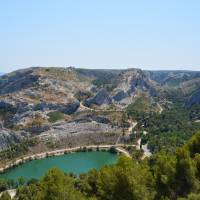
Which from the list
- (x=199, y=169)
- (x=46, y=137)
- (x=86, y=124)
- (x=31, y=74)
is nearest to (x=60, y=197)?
(x=199, y=169)

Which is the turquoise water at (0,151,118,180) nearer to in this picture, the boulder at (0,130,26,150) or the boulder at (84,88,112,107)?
the boulder at (0,130,26,150)

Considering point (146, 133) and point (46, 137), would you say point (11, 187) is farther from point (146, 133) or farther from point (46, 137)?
point (146, 133)

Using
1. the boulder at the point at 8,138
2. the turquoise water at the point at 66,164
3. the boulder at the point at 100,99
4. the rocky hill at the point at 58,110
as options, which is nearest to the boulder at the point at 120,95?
the rocky hill at the point at 58,110

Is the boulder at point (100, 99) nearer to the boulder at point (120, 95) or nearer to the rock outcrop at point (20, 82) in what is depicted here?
the boulder at point (120, 95)

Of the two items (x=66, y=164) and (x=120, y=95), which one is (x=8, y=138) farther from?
(x=120, y=95)

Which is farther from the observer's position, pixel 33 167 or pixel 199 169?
pixel 33 167

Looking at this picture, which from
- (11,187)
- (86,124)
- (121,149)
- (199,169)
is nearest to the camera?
(199,169)

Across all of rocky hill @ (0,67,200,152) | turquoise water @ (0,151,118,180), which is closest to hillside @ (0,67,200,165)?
rocky hill @ (0,67,200,152)

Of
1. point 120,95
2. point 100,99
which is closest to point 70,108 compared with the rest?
point 100,99
